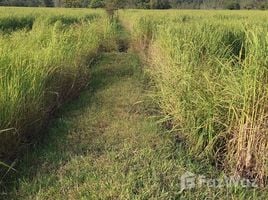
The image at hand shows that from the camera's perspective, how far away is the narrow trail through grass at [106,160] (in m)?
2.97

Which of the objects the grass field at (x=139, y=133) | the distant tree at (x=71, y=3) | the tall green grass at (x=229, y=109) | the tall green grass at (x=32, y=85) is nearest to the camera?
the grass field at (x=139, y=133)

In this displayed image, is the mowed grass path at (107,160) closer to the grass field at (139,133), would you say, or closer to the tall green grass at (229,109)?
the grass field at (139,133)

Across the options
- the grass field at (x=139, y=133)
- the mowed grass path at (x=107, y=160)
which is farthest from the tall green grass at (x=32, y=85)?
the mowed grass path at (x=107, y=160)

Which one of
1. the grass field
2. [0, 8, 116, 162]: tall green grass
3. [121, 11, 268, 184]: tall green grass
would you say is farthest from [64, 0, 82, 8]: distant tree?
[121, 11, 268, 184]: tall green grass

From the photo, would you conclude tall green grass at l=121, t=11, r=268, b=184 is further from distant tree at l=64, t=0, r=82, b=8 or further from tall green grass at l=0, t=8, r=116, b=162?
distant tree at l=64, t=0, r=82, b=8

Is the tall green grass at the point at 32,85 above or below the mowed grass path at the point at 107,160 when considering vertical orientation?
above

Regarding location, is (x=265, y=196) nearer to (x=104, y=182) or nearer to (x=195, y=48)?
(x=104, y=182)

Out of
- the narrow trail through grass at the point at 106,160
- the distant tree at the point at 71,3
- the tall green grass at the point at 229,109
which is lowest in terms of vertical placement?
the narrow trail through grass at the point at 106,160

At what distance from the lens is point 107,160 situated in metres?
3.56

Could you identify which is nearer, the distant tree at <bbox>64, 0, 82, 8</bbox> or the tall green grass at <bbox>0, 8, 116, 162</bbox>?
the tall green grass at <bbox>0, 8, 116, 162</bbox>

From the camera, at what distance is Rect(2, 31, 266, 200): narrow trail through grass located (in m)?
2.97

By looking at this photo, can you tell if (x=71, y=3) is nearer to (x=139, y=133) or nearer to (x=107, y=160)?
(x=139, y=133)

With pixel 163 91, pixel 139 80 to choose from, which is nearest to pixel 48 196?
pixel 163 91

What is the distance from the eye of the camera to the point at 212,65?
4.96m
